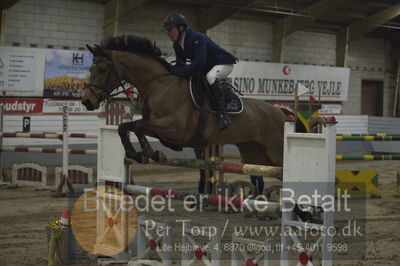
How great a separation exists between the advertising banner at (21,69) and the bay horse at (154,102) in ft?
24.1

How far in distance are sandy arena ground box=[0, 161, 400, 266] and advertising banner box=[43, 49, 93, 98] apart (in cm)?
238

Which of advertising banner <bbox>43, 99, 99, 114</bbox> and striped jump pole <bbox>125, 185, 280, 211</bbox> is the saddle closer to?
striped jump pole <bbox>125, 185, 280, 211</bbox>

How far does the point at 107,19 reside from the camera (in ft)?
47.6

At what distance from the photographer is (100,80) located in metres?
5.51

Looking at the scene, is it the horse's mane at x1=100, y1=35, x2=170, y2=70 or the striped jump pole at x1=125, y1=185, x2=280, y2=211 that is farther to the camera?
the horse's mane at x1=100, y1=35, x2=170, y2=70

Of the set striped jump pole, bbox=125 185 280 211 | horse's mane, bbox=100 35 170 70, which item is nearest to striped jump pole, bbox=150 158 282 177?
striped jump pole, bbox=125 185 280 211

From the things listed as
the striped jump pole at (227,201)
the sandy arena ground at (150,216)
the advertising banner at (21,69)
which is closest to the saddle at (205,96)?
the striped jump pole at (227,201)

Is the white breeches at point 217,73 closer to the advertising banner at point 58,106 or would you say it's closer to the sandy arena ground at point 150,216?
the sandy arena ground at point 150,216

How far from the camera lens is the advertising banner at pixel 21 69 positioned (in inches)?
490

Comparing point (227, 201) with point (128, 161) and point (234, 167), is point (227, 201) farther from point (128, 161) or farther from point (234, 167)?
point (128, 161)

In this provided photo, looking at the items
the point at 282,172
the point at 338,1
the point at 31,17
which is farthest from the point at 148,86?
the point at 338,1

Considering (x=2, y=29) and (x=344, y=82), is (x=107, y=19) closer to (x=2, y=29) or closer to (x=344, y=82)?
(x=2, y=29)

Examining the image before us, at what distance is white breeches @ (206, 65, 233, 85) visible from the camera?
5735 millimetres

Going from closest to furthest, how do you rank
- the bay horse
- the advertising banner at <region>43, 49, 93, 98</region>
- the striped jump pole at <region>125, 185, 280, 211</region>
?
the striped jump pole at <region>125, 185, 280, 211</region> → the bay horse → the advertising banner at <region>43, 49, 93, 98</region>
